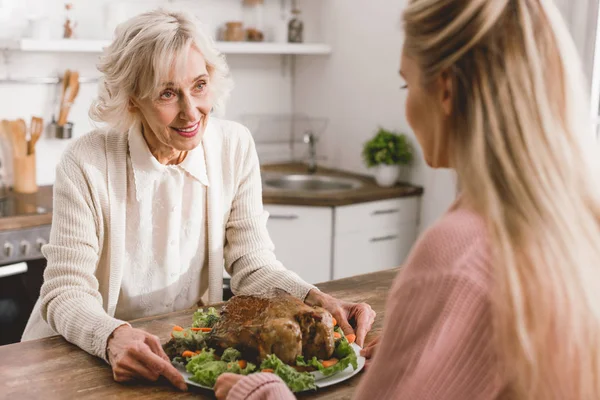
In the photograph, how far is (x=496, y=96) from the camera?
878 millimetres

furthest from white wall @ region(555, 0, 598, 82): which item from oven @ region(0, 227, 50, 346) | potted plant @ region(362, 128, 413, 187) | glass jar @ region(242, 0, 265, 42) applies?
oven @ region(0, 227, 50, 346)

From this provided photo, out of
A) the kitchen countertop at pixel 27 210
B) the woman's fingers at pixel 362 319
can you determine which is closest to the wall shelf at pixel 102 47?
the kitchen countertop at pixel 27 210

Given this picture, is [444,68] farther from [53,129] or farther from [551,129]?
[53,129]

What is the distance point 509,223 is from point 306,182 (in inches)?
124

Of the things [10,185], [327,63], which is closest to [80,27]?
[10,185]

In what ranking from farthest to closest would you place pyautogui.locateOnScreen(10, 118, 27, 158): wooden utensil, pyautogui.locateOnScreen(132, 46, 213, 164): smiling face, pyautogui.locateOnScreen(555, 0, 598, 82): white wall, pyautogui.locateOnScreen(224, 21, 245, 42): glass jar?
1. pyautogui.locateOnScreen(224, 21, 245, 42): glass jar
2. pyautogui.locateOnScreen(10, 118, 27, 158): wooden utensil
3. pyautogui.locateOnScreen(555, 0, 598, 82): white wall
4. pyautogui.locateOnScreen(132, 46, 213, 164): smiling face

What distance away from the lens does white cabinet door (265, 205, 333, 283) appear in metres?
3.42

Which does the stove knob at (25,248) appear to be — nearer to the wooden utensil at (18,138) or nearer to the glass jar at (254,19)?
the wooden utensil at (18,138)

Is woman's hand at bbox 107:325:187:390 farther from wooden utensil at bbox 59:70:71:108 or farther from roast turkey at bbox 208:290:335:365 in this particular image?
wooden utensil at bbox 59:70:71:108

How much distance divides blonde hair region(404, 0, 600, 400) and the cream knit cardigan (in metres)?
0.93

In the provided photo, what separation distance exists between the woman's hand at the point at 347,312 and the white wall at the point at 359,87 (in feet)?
5.90

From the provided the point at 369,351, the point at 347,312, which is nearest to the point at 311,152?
the point at 347,312

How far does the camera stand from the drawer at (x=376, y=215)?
11.3ft

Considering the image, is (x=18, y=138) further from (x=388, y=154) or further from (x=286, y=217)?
(x=388, y=154)
